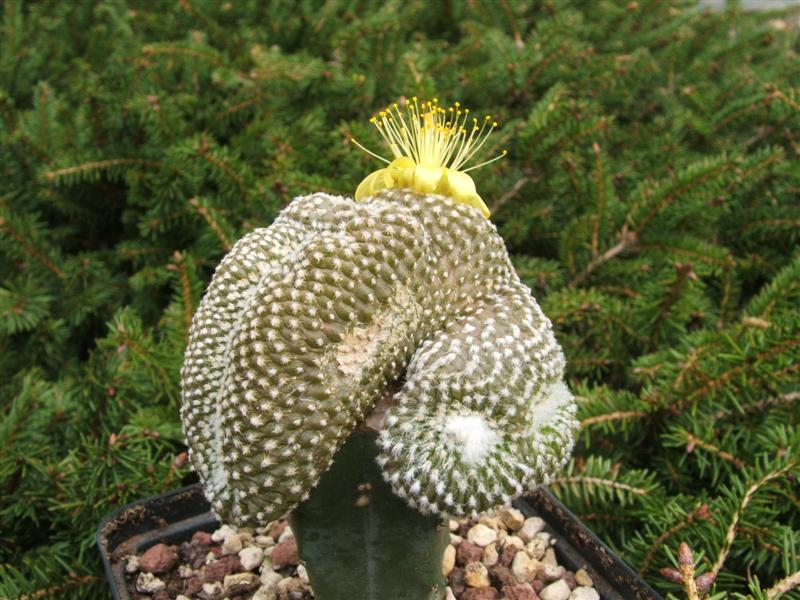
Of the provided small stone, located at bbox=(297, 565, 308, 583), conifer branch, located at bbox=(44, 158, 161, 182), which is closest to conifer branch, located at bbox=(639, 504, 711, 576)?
small stone, located at bbox=(297, 565, 308, 583)

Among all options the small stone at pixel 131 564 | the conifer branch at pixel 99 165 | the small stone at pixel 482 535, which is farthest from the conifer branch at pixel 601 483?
the conifer branch at pixel 99 165

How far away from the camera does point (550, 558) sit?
0.88m

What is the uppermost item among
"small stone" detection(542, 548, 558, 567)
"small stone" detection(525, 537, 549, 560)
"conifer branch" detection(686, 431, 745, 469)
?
"conifer branch" detection(686, 431, 745, 469)

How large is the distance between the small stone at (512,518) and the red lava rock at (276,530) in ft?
0.88

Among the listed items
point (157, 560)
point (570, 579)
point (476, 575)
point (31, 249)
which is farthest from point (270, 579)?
point (31, 249)

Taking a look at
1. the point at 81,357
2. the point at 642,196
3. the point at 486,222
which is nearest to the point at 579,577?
the point at 486,222

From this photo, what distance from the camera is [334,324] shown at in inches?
22.8

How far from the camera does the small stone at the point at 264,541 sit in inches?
35.9

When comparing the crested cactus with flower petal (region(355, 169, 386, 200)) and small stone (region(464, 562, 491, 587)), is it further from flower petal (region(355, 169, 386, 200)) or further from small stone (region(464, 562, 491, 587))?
small stone (region(464, 562, 491, 587))

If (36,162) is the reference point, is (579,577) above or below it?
below

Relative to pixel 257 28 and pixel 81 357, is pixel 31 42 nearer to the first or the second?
pixel 257 28

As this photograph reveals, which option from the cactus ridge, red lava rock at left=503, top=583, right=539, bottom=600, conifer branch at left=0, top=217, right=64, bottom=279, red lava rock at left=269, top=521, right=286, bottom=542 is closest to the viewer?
the cactus ridge

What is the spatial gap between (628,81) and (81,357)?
123cm

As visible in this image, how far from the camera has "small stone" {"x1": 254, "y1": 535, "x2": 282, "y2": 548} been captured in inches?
35.9
